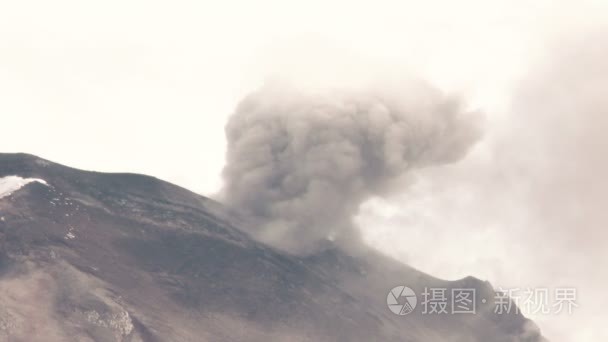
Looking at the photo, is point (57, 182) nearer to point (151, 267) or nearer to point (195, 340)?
point (151, 267)

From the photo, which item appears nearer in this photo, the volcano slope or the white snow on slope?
the volcano slope

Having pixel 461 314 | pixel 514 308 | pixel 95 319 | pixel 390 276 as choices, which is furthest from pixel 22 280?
pixel 514 308

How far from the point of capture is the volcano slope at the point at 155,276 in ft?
310

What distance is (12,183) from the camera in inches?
4820

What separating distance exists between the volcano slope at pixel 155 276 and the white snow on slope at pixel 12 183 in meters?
0.98

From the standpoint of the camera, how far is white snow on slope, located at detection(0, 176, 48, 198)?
391 feet

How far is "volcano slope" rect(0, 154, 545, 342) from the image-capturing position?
9450cm

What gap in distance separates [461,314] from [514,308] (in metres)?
21.6

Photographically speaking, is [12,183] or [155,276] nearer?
[155,276]

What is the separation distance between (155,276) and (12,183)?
2840 cm

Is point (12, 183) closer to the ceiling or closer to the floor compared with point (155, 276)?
closer to the ceiling

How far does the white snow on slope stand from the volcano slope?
38.7 inches

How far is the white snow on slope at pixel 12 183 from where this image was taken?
391 feet

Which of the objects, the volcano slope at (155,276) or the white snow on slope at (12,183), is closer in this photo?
the volcano slope at (155,276)
